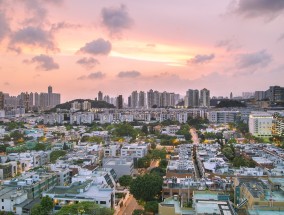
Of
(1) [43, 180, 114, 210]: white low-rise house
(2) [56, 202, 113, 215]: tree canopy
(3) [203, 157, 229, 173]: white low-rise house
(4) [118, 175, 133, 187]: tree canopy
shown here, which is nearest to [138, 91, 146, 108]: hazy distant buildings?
(3) [203, 157, 229, 173]: white low-rise house

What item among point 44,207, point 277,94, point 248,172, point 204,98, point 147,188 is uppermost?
point 277,94

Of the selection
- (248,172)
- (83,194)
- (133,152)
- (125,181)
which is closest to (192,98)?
(133,152)

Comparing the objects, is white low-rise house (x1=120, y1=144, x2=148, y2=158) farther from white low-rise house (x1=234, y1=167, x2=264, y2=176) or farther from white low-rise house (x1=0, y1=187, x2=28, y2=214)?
white low-rise house (x1=0, y1=187, x2=28, y2=214)

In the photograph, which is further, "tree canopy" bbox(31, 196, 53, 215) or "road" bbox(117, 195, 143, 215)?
"road" bbox(117, 195, 143, 215)

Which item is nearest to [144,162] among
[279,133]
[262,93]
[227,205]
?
[227,205]

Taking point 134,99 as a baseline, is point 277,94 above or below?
above

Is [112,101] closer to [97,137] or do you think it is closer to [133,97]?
[133,97]

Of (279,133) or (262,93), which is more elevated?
(262,93)

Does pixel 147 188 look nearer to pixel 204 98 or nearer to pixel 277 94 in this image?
pixel 277 94
